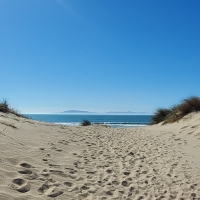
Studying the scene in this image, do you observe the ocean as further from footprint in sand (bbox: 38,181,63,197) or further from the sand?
footprint in sand (bbox: 38,181,63,197)

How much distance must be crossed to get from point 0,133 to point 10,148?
1.14m

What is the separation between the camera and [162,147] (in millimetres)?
9484

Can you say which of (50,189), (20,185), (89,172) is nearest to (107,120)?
(89,172)

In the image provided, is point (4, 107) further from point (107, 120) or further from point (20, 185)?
point (107, 120)

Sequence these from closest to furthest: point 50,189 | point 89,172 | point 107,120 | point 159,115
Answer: point 50,189, point 89,172, point 159,115, point 107,120

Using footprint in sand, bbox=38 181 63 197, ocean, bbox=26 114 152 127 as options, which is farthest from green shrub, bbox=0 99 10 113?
footprint in sand, bbox=38 181 63 197

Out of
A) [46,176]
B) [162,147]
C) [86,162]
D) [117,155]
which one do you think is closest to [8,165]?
[46,176]

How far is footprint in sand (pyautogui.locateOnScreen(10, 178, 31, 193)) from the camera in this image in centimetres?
391

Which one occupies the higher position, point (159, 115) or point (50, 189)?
point (159, 115)

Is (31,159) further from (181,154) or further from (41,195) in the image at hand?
(181,154)

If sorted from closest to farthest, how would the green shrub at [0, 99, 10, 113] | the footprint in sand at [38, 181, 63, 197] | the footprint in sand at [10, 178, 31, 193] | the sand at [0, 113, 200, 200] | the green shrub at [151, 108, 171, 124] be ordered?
the footprint in sand at [10, 178, 31, 193] < the footprint in sand at [38, 181, 63, 197] < the sand at [0, 113, 200, 200] < the green shrub at [0, 99, 10, 113] < the green shrub at [151, 108, 171, 124]

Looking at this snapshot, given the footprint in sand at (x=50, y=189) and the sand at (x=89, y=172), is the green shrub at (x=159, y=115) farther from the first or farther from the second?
the footprint in sand at (x=50, y=189)

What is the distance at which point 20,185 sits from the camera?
4059mm

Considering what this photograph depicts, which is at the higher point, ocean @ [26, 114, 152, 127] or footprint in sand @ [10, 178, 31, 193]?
ocean @ [26, 114, 152, 127]
